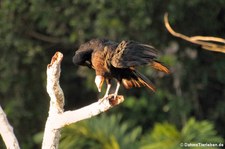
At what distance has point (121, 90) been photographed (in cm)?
1088

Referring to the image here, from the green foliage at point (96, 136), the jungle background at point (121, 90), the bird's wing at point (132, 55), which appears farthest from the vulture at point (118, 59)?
the green foliage at point (96, 136)

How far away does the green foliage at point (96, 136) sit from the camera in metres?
8.84

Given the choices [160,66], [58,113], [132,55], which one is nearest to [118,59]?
[132,55]

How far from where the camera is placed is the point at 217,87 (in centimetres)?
1164

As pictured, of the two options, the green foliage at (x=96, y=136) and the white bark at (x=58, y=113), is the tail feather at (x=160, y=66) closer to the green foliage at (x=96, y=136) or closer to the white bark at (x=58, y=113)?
the white bark at (x=58, y=113)

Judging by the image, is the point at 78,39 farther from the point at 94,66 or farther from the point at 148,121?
the point at 94,66

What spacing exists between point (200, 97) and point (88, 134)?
302cm

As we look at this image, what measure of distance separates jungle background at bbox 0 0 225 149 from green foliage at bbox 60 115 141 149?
0.01 meters

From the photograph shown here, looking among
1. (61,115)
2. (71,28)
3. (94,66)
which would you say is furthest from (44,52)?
(61,115)

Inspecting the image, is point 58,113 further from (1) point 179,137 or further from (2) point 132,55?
(1) point 179,137

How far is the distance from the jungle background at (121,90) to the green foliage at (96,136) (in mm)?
11

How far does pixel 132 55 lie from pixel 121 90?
5525 millimetres

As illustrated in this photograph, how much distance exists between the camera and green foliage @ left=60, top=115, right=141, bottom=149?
8.84 meters

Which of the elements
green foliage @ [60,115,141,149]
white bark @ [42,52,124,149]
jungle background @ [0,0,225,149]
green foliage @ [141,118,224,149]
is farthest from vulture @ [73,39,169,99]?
green foliage @ [60,115,141,149]
